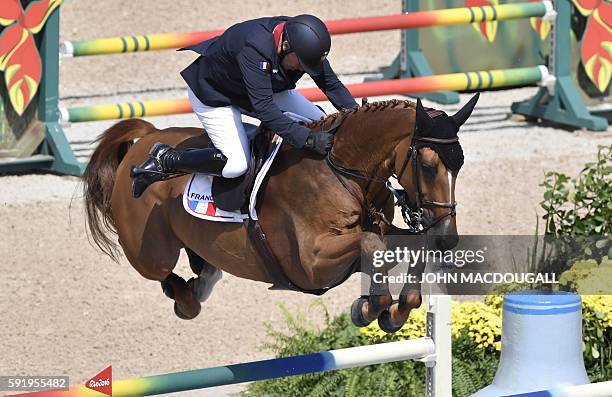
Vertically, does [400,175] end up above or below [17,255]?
above

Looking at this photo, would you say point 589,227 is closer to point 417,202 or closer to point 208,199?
point 417,202

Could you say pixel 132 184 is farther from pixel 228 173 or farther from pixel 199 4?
pixel 199 4

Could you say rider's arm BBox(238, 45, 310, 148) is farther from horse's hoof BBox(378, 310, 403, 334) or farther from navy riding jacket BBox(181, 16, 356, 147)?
horse's hoof BBox(378, 310, 403, 334)

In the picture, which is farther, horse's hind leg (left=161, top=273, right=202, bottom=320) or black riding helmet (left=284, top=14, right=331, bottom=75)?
horse's hind leg (left=161, top=273, right=202, bottom=320)

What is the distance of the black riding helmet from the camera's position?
519 cm

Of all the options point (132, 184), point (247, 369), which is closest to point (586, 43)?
point (132, 184)

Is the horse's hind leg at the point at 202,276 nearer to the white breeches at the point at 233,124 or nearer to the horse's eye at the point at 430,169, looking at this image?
the white breeches at the point at 233,124

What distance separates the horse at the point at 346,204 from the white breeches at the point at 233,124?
15 centimetres

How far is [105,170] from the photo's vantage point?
6.53m

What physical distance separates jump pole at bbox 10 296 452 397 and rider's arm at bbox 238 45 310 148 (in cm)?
87

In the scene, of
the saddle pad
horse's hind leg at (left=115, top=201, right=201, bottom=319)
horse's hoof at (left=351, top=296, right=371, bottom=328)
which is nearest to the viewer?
horse's hoof at (left=351, top=296, right=371, bottom=328)

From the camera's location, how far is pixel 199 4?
13266 mm

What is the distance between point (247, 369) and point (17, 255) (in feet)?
12.7

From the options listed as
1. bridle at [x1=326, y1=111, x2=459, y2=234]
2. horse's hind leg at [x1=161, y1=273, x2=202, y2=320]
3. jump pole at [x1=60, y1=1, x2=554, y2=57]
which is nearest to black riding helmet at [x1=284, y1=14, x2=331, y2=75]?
bridle at [x1=326, y1=111, x2=459, y2=234]
